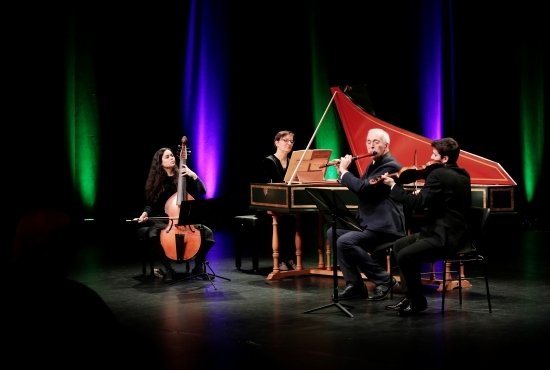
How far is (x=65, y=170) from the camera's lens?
929 centimetres

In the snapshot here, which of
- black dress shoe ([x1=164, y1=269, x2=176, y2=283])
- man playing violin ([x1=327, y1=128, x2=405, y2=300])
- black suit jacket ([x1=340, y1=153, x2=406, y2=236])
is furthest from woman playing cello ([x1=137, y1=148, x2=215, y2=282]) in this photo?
black suit jacket ([x1=340, y1=153, x2=406, y2=236])

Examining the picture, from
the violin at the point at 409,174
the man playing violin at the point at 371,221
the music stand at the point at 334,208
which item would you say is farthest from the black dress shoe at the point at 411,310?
the violin at the point at 409,174

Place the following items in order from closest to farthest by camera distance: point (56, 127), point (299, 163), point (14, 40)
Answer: point (299, 163)
point (14, 40)
point (56, 127)

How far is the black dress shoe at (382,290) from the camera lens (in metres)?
5.65

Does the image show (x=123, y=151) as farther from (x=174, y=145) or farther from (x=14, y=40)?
(x=14, y=40)

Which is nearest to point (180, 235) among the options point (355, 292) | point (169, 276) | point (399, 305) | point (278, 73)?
point (169, 276)

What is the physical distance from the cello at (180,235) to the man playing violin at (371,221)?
1336mm

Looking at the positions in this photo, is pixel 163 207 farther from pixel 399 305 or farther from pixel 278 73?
pixel 278 73

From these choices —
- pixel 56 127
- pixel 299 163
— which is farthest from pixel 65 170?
pixel 299 163

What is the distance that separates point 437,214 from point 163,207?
270 cm

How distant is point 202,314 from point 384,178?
157cm

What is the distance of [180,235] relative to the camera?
636 cm

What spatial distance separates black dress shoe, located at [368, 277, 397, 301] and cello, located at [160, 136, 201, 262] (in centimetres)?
160

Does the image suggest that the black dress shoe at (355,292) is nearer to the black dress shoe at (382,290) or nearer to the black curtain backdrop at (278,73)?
the black dress shoe at (382,290)
